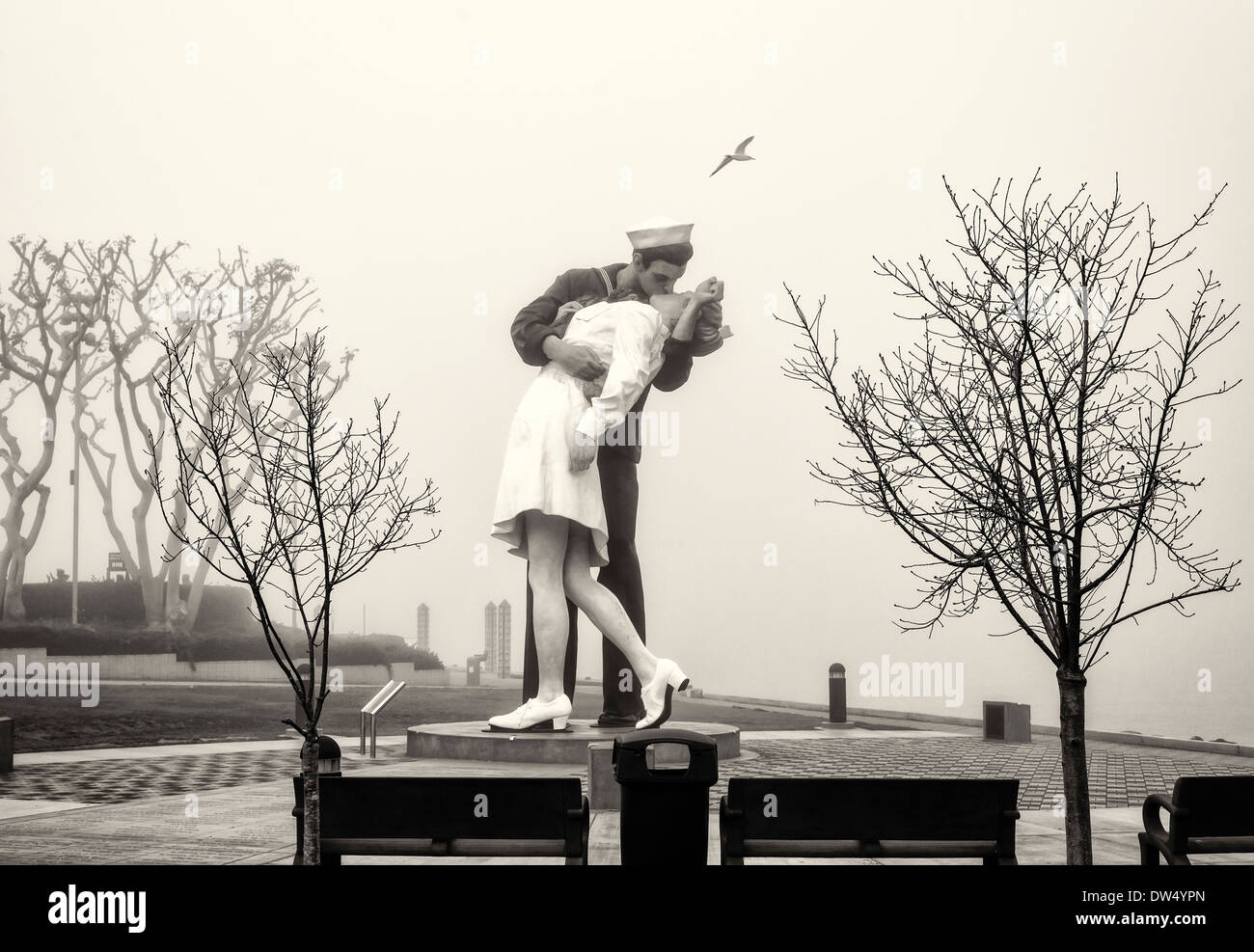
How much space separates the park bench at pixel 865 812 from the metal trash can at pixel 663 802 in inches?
7.2

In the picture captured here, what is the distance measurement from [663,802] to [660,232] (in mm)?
5583

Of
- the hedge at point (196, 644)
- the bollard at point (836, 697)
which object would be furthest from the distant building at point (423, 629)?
the bollard at point (836, 697)

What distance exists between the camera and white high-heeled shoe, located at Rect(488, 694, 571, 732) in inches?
384

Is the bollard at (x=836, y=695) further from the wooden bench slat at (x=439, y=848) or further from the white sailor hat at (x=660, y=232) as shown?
the wooden bench slat at (x=439, y=848)

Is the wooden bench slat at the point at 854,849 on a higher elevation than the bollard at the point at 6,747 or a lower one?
higher

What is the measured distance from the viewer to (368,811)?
5070mm

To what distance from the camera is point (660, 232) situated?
32.4 ft

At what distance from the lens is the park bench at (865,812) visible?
16.6 feet

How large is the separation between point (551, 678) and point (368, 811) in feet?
15.5

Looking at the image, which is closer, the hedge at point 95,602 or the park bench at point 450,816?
the park bench at point 450,816

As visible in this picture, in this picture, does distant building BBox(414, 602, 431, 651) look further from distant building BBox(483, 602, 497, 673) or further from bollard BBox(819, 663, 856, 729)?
bollard BBox(819, 663, 856, 729)

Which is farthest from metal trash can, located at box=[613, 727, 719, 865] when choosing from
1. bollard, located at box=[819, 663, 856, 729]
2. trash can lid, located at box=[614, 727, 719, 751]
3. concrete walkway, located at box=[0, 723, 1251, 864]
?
bollard, located at box=[819, 663, 856, 729]
